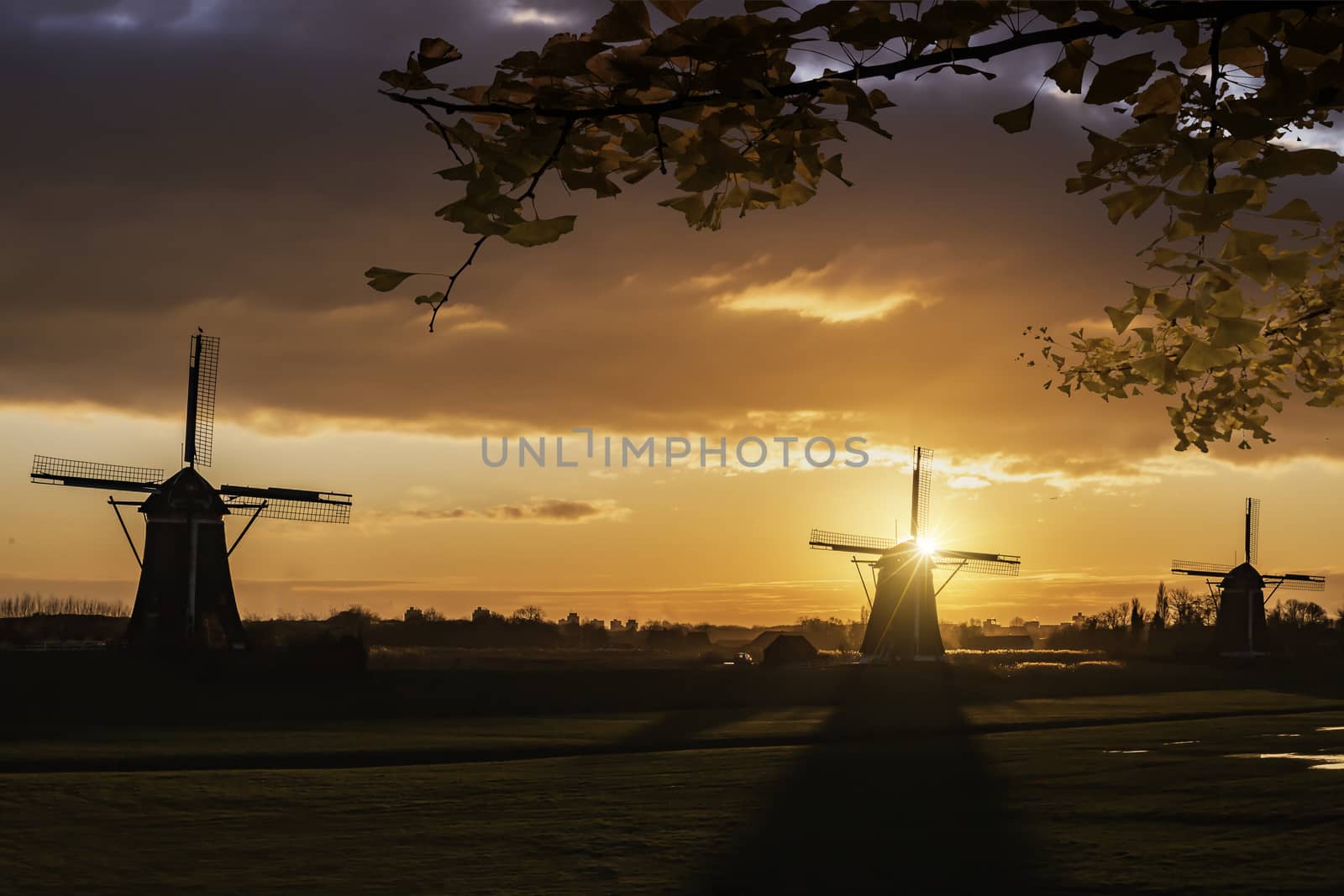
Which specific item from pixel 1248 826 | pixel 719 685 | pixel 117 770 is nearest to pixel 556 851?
pixel 1248 826

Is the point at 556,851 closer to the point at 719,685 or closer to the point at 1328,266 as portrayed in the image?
the point at 1328,266

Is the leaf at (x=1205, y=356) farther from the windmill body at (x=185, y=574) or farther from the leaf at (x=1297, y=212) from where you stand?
the windmill body at (x=185, y=574)

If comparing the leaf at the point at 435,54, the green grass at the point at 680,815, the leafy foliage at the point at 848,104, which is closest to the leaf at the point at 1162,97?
the leafy foliage at the point at 848,104

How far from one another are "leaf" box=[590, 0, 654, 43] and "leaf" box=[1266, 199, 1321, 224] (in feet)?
7.94

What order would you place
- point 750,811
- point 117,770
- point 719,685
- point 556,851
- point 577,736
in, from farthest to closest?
point 719,685 → point 577,736 → point 117,770 → point 750,811 → point 556,851

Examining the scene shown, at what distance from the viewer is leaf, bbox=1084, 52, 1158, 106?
415 centimetres

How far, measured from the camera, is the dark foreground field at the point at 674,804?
33.2ft

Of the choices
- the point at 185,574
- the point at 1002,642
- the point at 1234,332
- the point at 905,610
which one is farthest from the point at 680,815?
the point at 1002,642

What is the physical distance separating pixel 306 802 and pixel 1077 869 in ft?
29.5

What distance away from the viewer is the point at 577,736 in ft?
83.5

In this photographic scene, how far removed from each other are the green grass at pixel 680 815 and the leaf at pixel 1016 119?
6.54 meters

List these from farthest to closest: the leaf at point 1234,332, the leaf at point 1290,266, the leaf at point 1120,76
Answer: the leaf at point 1234,332 → the leaf at point 1290,266 → the leaf at point 1120,76

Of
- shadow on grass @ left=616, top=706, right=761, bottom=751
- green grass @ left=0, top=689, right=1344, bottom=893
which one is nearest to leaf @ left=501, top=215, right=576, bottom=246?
green grass @ left=0, top=689, right=1344, bottom=893

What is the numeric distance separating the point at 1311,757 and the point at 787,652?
46.0m
